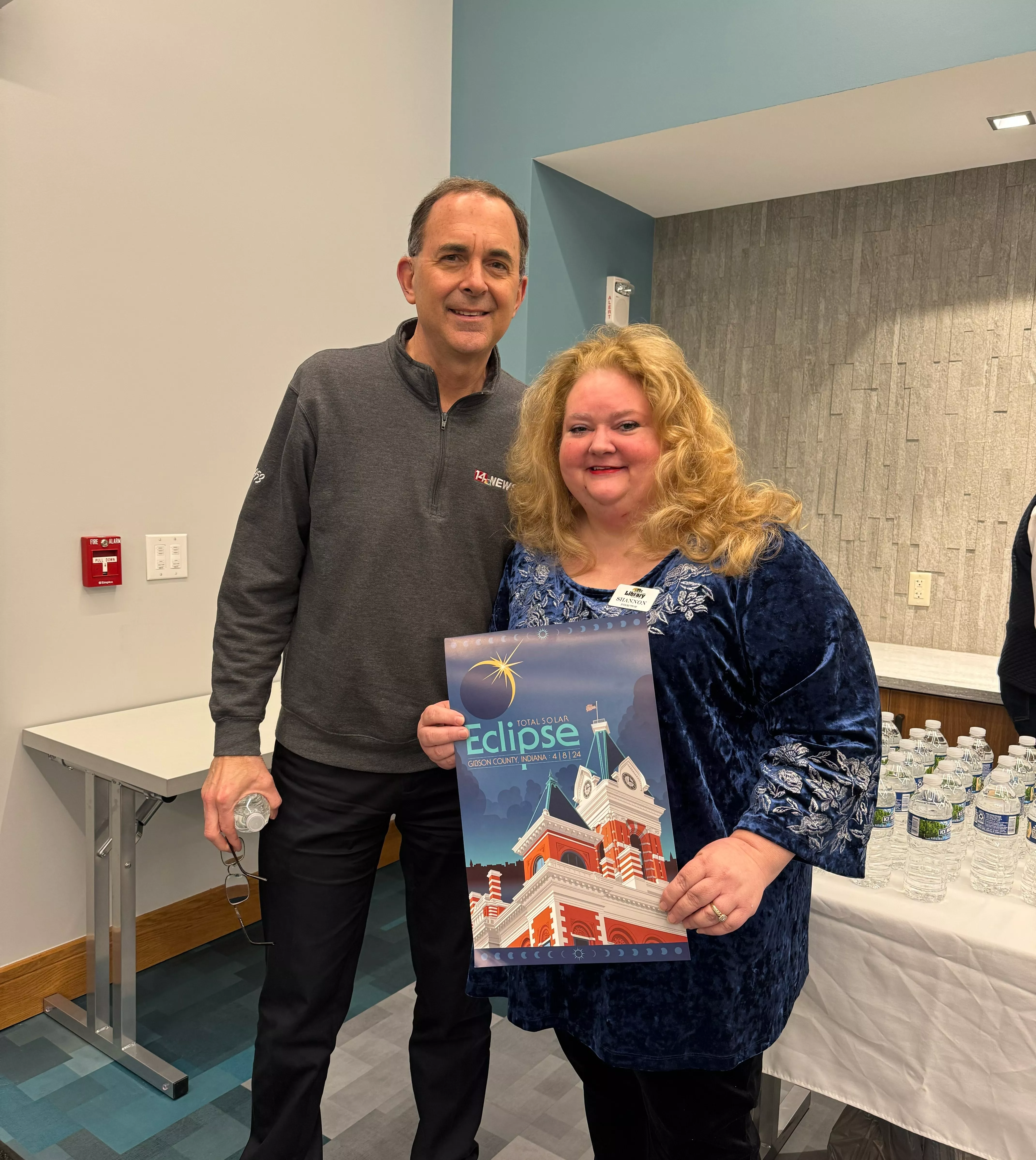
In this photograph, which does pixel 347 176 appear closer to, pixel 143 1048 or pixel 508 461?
pixel 508 461

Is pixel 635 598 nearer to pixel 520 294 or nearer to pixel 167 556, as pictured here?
pixel 520 294

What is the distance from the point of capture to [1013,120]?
269cm

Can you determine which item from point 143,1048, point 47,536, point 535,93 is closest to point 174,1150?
point 143,1048

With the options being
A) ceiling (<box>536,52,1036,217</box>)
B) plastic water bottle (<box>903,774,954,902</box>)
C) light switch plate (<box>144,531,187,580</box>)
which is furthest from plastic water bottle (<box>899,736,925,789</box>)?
light switch plate (<box>144,531,187,580</box>)

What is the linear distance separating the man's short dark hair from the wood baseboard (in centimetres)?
137

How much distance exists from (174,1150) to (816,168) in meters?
3.37

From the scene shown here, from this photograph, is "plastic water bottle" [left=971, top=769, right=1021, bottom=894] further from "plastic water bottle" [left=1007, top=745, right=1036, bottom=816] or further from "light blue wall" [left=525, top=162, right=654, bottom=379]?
"light blue wall" [left=525, top=162, right=654, bottom=379]

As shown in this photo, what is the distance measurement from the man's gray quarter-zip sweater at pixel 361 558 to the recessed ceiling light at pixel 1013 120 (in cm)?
215

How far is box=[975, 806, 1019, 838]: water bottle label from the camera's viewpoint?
1.36 m

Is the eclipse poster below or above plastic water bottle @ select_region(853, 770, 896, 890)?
above

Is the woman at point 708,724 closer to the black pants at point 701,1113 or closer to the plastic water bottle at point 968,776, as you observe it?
the black pants at point 701,1113

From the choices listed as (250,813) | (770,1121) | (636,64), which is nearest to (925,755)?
(770,1121)

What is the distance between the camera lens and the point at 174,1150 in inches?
74.6

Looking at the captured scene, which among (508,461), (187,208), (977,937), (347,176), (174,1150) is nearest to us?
(977,937)
